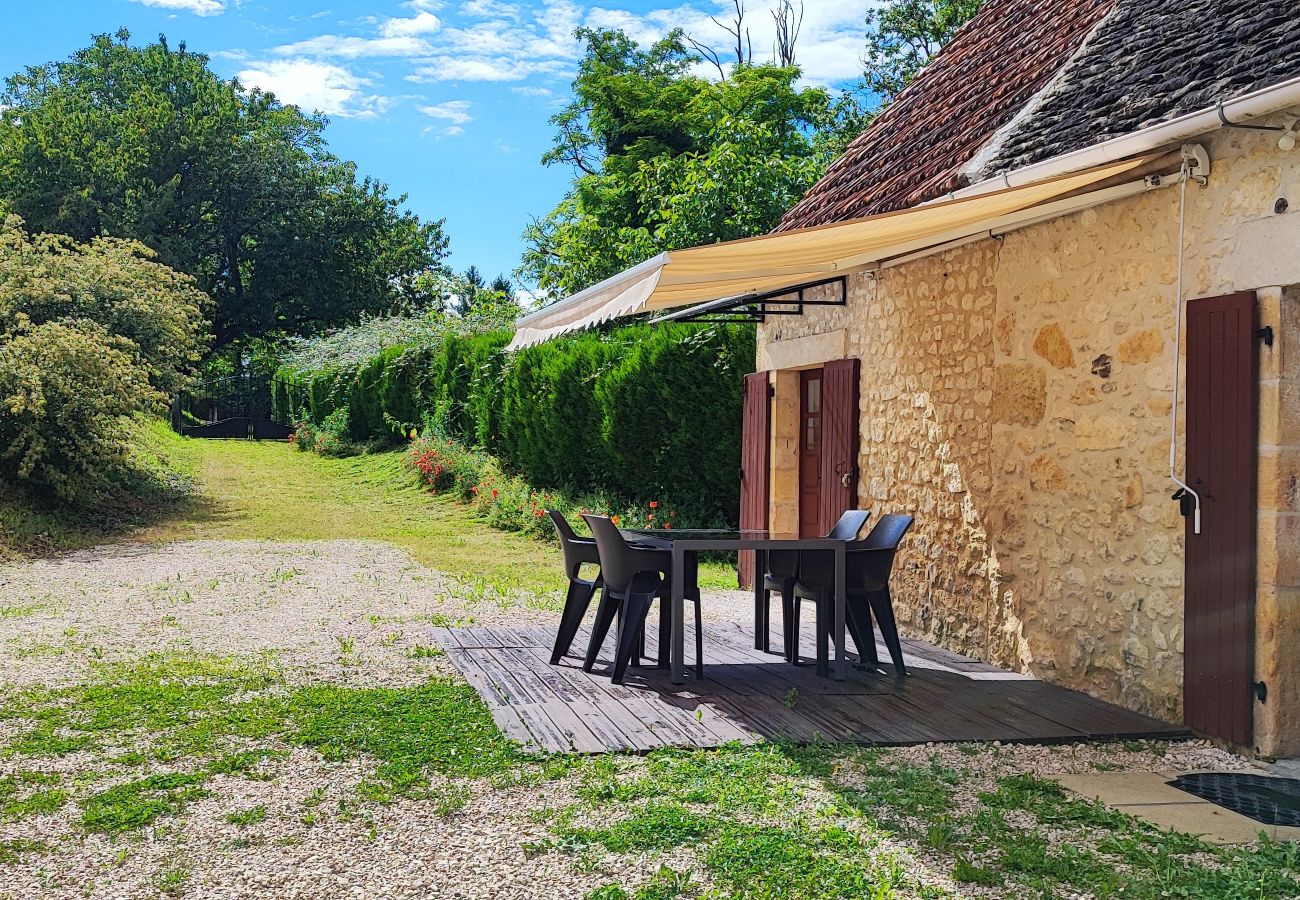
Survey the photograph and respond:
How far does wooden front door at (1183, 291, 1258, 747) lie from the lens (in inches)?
192

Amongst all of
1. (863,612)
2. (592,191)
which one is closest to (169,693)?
(863,612)

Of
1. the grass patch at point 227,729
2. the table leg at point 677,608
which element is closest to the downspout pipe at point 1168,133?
the table leg at point 677,608

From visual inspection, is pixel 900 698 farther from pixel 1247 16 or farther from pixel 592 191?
pixel 592 191

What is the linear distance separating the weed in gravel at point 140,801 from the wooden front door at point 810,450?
21.4 ft

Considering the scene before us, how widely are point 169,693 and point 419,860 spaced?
304 cm

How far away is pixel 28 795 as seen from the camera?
4.33 meters

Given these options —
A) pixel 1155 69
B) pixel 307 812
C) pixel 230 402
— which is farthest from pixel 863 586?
pixel 230 402

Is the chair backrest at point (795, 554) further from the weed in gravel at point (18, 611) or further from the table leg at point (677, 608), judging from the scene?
the weed in gravel at point (18, 611)

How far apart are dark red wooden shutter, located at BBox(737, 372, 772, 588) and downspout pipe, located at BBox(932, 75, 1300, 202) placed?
482 centimetres

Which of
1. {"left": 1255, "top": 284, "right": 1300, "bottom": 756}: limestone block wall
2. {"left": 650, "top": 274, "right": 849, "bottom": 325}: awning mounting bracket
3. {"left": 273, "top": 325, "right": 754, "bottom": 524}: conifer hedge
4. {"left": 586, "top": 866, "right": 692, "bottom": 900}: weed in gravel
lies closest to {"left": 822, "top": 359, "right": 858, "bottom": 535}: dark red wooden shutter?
{"left": 650, "top": 274, "right": 849, "bottom": 325}: awning mounting bracket

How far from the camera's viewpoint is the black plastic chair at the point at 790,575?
665cm

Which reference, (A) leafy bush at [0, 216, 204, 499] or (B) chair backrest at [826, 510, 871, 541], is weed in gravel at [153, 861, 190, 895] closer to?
(B) chair backrest at [826, 510, 871, 541]

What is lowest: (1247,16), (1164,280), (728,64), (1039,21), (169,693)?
(169,693)

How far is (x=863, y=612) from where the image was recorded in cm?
662
